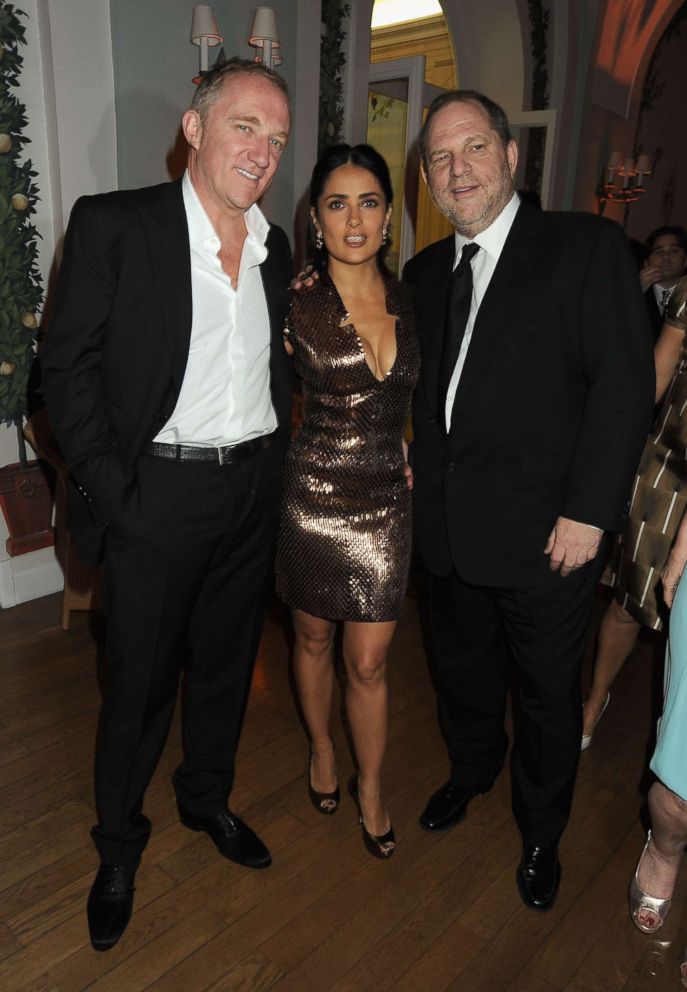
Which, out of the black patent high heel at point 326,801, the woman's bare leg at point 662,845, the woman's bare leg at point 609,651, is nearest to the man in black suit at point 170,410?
the black patent high heel at point 326,801

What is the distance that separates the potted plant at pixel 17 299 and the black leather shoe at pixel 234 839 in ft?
6.30

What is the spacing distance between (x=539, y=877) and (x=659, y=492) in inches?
41.4

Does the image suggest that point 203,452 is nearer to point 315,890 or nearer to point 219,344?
point 219,344

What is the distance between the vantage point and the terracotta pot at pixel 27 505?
3500 millimetres

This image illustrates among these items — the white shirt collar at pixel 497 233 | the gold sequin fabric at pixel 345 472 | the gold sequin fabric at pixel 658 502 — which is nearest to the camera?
the white shirt collar at pixel 497 233

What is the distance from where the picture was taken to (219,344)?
1.70 metres

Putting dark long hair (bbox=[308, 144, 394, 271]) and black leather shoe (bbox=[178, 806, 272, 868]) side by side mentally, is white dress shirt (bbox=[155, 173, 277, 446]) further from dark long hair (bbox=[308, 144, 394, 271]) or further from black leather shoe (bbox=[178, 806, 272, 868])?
black leather shoe (bbox=[178, 806, 272, 868])

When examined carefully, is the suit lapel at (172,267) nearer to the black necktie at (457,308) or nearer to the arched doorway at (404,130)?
the black necktie at (457,308)

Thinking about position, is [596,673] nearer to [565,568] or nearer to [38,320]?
[565,568]

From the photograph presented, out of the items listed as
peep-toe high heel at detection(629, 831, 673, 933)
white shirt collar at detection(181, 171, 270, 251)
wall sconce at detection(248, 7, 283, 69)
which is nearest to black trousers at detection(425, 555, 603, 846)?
peep-toe high heel at detection(629, 831, 673, 933)

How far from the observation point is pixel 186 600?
1791mm

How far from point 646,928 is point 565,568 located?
3.06 feet

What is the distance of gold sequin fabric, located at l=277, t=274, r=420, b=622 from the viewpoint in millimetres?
1879

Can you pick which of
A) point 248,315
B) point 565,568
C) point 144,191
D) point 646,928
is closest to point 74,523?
point 248,315
